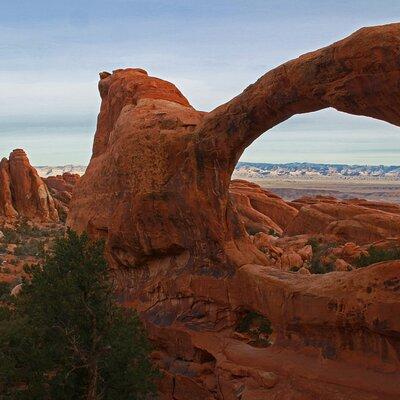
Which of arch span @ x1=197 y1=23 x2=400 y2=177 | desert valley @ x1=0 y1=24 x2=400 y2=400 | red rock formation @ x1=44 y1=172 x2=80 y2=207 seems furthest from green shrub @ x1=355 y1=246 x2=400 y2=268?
red rock formation @ x1=44 y1=172 x2=80 y2=207

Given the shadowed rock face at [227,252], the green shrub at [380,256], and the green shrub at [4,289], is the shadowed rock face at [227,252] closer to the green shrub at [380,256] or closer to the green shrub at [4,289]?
the green shrub at [4,289]

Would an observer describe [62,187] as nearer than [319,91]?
No

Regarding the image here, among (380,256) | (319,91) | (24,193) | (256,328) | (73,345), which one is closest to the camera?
(73,345)

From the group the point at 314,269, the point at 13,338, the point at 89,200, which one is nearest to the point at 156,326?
the point at 13,338

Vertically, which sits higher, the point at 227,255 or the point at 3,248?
the point at 227,255

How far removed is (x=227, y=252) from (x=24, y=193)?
41131mm

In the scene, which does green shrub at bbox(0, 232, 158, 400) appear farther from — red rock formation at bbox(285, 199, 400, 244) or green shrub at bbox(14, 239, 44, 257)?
red rock formation at bbox(285, 199, 400, 244)

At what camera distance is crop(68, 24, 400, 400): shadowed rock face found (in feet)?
31.3

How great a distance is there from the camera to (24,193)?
50.9 m

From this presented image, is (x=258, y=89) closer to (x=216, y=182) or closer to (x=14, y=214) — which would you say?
(x=216, y=182)

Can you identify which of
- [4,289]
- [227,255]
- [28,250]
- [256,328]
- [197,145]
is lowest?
[28,250]

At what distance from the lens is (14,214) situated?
1939 inches

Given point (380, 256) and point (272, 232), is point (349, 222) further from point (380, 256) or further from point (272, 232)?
point (380, 256)

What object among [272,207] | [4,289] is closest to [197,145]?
[4,289]
